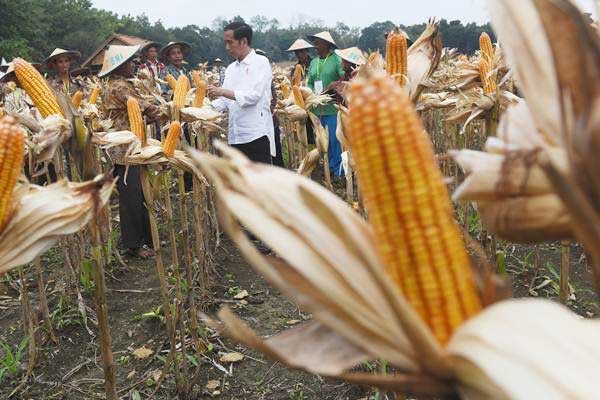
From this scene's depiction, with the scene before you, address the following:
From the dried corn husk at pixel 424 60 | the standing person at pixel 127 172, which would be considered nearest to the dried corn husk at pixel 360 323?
the dried corn husk at pixel 424 60

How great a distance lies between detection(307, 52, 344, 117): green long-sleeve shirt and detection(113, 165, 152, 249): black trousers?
10.4ft

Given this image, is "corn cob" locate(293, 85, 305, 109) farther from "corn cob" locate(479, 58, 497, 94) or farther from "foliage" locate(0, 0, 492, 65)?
Answer: "foliage" locate(0, 0, 492, 65)

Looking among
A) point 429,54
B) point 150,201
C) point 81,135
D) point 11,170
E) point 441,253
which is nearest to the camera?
point 441,253

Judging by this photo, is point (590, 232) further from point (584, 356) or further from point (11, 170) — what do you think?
point (11, 170)

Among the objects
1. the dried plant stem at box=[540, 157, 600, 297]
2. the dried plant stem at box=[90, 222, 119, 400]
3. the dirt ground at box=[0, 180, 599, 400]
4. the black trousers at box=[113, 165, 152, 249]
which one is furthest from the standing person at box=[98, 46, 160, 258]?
the dried plant stem at box=[540, 157, 600, 297]

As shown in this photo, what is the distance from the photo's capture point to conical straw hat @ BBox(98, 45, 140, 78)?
6.21 meters

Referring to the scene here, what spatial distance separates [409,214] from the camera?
2.64ft

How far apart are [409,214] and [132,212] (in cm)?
523

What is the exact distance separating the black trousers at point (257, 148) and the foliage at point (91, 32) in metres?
12.4

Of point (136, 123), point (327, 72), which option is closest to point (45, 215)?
point (136, 123)

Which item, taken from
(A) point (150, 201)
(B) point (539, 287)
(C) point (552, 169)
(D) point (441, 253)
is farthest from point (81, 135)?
(B) point (539, 287)

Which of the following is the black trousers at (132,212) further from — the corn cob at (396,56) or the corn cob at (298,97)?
the corn cob at (396,56)

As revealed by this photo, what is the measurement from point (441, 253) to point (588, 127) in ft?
0.83

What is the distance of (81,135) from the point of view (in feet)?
6.91
